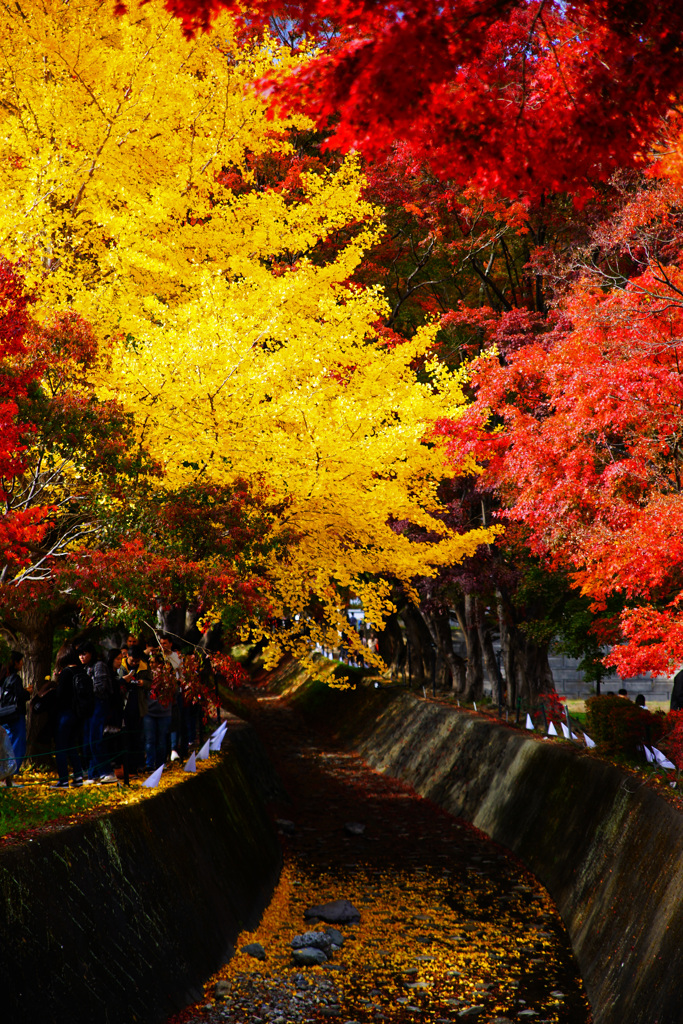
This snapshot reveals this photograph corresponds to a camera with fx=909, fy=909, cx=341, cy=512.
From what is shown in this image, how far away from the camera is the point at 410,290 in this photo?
22.4m

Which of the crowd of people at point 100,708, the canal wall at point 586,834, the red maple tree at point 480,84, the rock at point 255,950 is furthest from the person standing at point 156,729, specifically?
the red maple tree at point 480,84

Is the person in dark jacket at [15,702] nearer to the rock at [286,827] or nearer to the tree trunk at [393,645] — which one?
the rock at [286,827]

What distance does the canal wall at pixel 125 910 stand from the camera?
677 cm

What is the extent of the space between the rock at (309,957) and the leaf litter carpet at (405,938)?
0.12 metres

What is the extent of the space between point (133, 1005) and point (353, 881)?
7283 millimetres

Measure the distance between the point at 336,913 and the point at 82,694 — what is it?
4576 millimetres

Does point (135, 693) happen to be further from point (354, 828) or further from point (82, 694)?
point (354, 828)

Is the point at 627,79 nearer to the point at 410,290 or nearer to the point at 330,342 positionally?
the point at 330,342

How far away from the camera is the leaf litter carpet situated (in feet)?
30.9

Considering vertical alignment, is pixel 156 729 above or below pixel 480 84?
below

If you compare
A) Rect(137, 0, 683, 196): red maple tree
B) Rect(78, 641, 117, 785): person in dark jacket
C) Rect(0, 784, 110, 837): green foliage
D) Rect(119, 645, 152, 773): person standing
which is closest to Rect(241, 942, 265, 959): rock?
Rect(0, 784, 110, 837): green foliage

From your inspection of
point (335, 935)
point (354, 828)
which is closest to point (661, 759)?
point (335, 935)

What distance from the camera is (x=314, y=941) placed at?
1118cm

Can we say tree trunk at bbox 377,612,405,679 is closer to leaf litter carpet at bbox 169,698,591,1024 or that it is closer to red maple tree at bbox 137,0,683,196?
leaf litter carpet at bbox 169,698,591,1024
